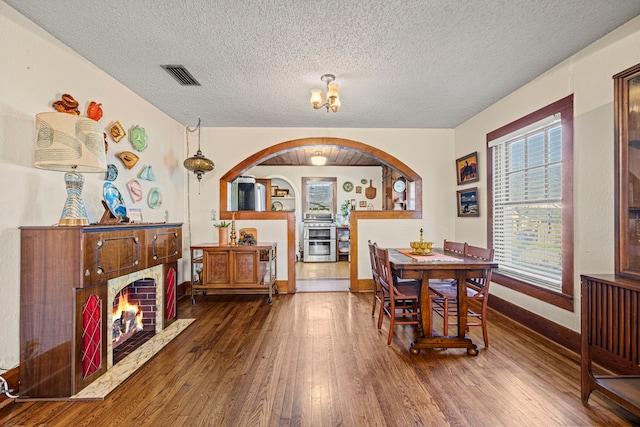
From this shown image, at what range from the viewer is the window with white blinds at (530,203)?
2.79 m

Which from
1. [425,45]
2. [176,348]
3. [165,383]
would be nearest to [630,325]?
[425,45]

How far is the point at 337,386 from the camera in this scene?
204 cm

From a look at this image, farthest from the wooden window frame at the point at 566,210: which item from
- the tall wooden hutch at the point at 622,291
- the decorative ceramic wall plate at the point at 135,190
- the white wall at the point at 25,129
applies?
the decorative ceramic wall plate at the point at 135,190

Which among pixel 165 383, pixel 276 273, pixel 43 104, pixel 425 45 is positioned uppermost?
pixel 425 45

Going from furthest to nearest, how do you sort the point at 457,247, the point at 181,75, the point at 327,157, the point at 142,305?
the point at 327,157
the point at 457,247
the point at 142,305
the point at 181,75

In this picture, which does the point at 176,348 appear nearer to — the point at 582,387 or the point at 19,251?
the point at 19,251

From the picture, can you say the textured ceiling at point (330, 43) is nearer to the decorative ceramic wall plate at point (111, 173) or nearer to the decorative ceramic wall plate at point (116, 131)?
the decorative ceramic wall plate at point (116, 131)

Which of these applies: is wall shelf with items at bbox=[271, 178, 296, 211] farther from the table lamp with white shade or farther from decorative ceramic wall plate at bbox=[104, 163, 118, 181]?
the table lamp with white shade

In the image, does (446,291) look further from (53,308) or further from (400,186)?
(400,186)

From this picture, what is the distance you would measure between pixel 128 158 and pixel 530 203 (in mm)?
4256

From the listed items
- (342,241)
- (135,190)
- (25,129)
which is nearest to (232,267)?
(135,190)

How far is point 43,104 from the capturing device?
2.18m

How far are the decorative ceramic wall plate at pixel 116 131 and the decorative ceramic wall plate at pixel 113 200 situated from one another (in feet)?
1.61

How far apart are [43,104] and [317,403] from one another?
9.28 feet
